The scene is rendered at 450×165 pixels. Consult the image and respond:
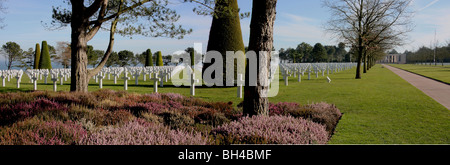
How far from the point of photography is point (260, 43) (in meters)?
5.94

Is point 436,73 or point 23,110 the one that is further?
point 436,73

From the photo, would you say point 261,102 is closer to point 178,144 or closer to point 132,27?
point 178,144

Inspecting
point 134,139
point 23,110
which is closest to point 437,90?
point 134,139

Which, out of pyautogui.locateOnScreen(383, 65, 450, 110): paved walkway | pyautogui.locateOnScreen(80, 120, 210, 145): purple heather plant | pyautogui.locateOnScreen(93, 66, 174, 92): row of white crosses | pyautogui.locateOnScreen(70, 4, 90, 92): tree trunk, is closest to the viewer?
pyautogui.locateOnScreen(80, 120, 210, 145): purple heather plant

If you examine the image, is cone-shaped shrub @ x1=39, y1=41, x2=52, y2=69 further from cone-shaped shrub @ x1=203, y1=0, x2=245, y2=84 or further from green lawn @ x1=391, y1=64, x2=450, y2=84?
green lawn @ x1=391, y1=64, x2=450, y2=84

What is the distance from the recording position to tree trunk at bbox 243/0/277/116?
19.4 feet

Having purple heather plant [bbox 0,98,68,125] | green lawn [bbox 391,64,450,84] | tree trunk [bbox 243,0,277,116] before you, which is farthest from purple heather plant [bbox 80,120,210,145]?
green lawn [bbox 391,64,450,84]

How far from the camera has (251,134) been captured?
4.56 metres

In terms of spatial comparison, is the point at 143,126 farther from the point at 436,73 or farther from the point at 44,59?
the point at 44,59

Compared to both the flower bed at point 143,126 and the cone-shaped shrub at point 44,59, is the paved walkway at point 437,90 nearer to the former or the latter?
the flower bed at point 143,126

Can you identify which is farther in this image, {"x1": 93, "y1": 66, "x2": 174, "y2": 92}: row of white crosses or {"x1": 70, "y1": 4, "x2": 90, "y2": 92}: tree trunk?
{"x1": 93, "y1": 66, "x2": 174, "y2": 92}: row of white crosses

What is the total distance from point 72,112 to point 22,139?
7.53 ft
